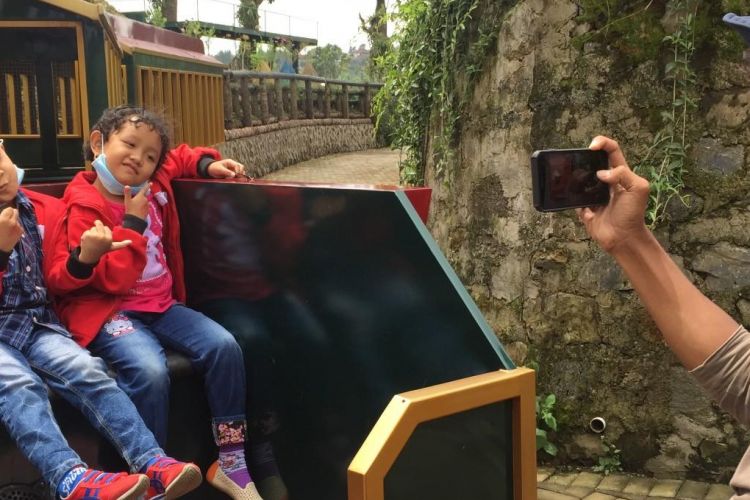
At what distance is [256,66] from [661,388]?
57.2ft

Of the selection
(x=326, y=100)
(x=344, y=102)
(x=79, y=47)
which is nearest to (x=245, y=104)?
(x=326, y=100)

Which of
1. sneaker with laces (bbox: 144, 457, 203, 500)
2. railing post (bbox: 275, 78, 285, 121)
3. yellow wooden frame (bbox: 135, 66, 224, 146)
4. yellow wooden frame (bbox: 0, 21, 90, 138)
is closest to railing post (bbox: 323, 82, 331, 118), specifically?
railing post (bbox: 275, 78, 285, 121)

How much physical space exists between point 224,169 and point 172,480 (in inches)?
40.2

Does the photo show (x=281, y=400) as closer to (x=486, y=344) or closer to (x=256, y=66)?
(x=486, y=344)

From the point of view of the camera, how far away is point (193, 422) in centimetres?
242

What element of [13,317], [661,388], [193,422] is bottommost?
[661,388]

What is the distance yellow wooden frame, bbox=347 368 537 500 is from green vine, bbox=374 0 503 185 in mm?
2639

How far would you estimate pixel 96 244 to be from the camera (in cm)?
225

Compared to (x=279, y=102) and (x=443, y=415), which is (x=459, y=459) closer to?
(x=443, y=415)

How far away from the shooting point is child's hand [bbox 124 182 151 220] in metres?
2.46

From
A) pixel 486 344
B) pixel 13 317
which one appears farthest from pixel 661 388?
pixel 13 317

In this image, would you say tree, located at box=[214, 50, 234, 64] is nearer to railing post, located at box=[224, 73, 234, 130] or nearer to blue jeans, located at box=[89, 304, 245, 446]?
railing post, located at box=[224, 73, 234, 130]

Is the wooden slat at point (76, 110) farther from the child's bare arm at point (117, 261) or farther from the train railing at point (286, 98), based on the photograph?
the train railing at point (286, 98)

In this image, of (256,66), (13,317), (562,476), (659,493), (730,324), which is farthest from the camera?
(256,66)
